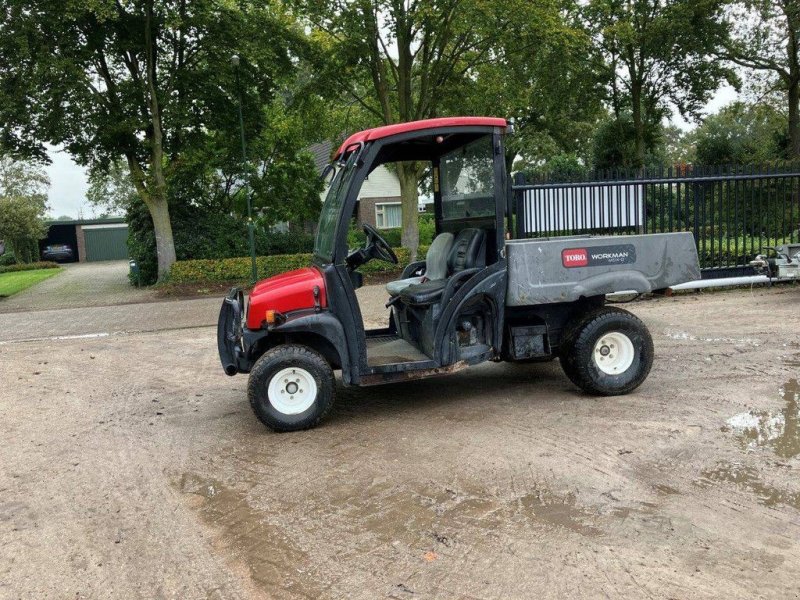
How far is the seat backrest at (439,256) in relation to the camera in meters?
6.13

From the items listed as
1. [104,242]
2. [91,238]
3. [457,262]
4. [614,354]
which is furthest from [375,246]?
[91,238]

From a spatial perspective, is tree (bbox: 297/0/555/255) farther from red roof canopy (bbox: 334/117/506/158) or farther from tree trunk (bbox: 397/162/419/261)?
red roof canopy (bbox: 334/117/506/158)

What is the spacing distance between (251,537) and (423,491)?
1.06 metres

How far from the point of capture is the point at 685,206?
38.8 ft

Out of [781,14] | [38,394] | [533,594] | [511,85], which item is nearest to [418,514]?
[533,594]

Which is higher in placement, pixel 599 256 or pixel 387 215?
pixel 387 215

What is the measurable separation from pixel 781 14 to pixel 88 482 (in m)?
27.6

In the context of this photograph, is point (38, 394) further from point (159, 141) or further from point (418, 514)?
point (159, 141)

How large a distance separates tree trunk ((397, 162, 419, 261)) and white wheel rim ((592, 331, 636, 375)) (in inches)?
547

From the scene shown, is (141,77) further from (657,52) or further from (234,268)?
(657,52)

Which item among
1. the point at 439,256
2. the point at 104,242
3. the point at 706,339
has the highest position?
the point at 104,242

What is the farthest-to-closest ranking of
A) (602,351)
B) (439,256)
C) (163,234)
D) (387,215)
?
(387,215)
(163,234)
(439,256)
(602,351)

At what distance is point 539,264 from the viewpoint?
5617 mm

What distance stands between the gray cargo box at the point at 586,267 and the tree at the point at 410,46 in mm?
11532
